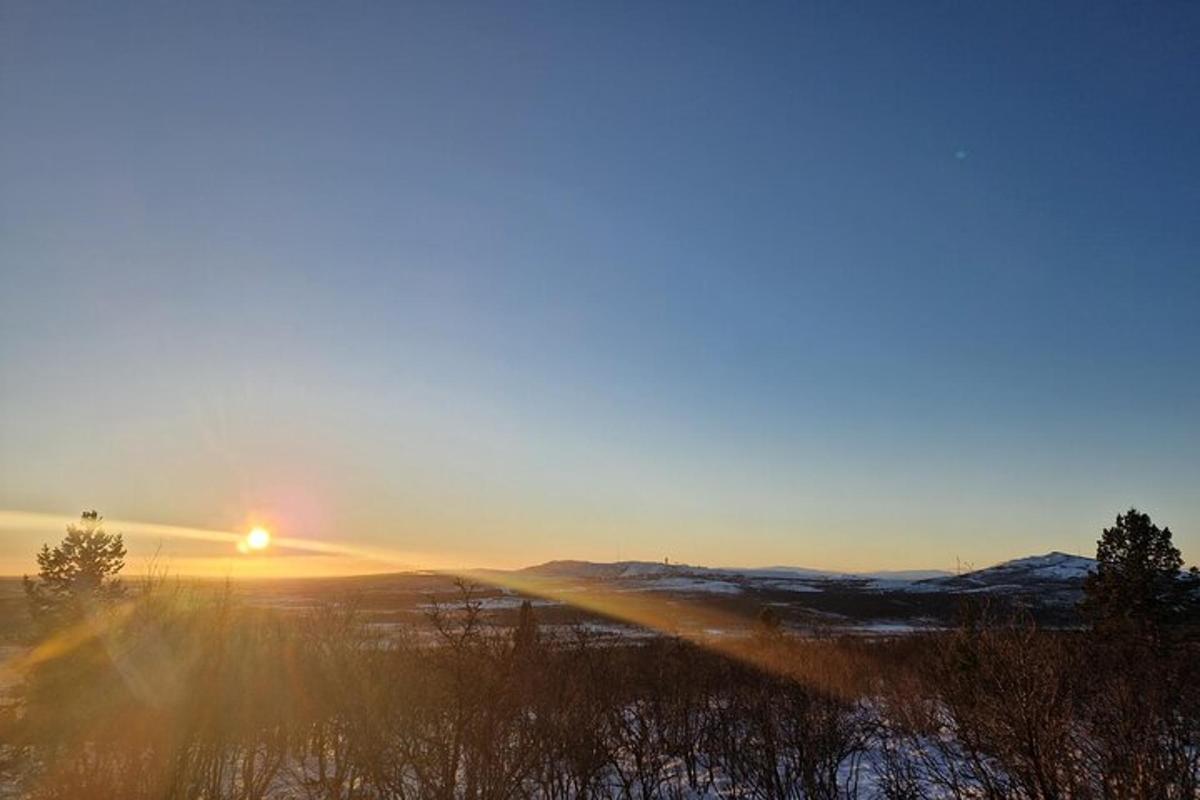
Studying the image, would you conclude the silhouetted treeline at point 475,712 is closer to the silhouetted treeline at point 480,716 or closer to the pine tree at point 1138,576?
the silhouetted treeline at point 480,716

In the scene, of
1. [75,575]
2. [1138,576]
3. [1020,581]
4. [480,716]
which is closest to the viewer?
[480,716]

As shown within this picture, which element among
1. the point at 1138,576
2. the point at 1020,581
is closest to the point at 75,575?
the point at 1138,576

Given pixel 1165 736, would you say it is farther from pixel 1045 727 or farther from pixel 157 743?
pixel 157 743

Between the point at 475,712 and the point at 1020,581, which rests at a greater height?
the point at 475,712

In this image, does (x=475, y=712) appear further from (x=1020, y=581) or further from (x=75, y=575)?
(x=1020, y=581)

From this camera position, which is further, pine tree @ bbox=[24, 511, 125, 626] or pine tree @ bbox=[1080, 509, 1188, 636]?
pine tree @ bbox=[1080, 509, 1188, 636]

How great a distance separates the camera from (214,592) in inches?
527

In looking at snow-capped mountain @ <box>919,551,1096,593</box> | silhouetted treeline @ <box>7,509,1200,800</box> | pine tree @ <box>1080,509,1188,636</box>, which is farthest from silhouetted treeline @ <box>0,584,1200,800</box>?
snow-capped mountain @ <box>919,551,1096,593</box>

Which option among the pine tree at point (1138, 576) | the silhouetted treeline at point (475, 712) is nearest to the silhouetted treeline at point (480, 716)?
→ the silhouetted treeline at point (475, 712)

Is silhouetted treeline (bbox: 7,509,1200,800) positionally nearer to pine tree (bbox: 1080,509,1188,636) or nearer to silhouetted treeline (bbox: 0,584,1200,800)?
silhouetted treeline (bbox: 0,584,1200,800)

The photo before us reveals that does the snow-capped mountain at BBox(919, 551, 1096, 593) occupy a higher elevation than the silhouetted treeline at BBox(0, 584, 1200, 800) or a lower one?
lower

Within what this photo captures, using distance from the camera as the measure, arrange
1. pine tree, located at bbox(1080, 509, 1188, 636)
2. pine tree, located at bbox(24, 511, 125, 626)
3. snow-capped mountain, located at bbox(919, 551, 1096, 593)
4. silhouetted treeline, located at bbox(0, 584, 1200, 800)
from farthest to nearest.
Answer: snow-capped mountain, located at bbox(919, 551, 1096, 593)
pine tree, located at bbox(1080, 509, 1188, 636)
pine tree, located at bbox(24, 511, 125, 626)
silhouetted treeline, located at bbox(0, 584, 1200, 800)

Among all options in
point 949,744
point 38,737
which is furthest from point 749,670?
point 38,737

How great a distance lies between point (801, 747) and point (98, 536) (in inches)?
774
